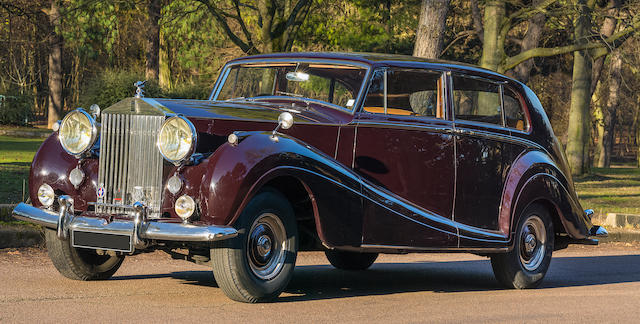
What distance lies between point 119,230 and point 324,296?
1883mm

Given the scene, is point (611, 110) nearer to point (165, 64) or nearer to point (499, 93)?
point (165, 64)

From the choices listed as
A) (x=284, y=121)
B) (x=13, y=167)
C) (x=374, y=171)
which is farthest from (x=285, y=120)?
(x=13, y=167)

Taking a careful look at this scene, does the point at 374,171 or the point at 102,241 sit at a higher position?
the point at 374,171

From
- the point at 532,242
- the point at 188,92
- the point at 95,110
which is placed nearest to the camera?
the point at 95,110

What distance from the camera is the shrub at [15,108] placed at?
1462 inches

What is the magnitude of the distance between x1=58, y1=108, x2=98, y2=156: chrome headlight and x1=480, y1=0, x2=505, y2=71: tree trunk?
12.4m

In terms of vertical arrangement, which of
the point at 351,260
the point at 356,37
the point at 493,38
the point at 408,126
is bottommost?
the point at 351,260

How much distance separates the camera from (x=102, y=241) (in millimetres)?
6410

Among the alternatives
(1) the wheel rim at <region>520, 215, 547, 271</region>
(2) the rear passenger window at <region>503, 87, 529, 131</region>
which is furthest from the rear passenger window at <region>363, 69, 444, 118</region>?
(1) the wheel rim at <region>520, 215, 547, 271</region>

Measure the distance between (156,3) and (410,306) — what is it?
64.0ft

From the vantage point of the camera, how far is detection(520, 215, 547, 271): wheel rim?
873 cm

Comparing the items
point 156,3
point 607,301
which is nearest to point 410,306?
point 607,301

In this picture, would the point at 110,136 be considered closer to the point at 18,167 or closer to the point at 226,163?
the point at 226,163

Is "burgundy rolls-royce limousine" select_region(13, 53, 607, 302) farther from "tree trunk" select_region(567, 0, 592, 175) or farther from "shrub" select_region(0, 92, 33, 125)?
"shrub" select_region(0, 92, 33, 125)
